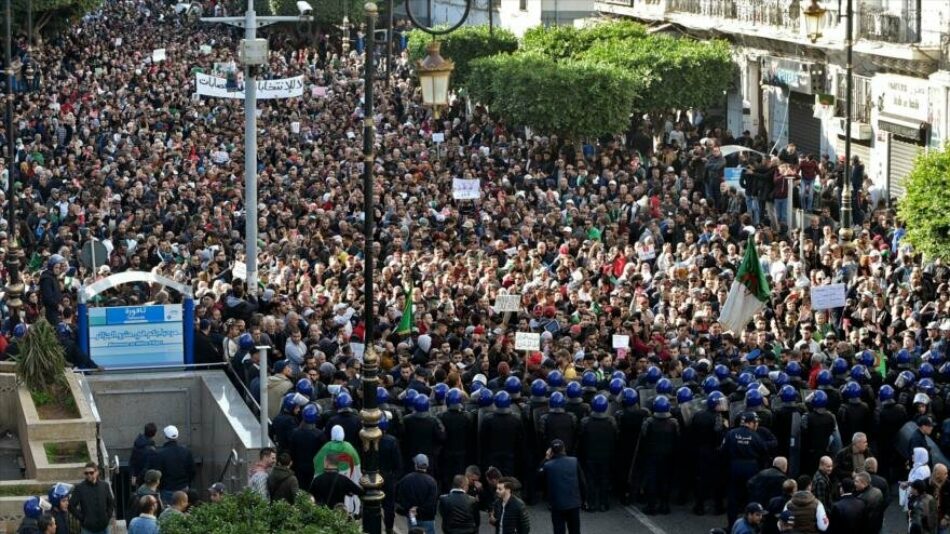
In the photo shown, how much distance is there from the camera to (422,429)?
21688 mm

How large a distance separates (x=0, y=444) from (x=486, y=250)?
10.9 m

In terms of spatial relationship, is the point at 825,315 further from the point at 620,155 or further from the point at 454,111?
the point at 454,111

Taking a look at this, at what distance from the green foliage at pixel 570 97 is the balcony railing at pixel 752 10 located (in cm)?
430

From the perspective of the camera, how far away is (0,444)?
24.0 m

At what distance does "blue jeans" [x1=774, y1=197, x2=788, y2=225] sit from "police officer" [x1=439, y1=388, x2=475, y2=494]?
16449mm

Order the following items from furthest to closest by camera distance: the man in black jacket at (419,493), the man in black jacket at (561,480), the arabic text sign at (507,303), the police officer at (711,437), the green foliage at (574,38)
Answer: the green foliage at (574,38) → the arabic text sign at (507,303) → the police officer at (711,437) → the man in black jacket at (561,480) → the man in black jacket at (419,493)

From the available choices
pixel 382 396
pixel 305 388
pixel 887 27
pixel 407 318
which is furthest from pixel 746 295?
pixel 887 27

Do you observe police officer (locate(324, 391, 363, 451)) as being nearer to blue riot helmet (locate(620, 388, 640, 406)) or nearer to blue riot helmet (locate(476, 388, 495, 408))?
blue riot helmet (locate(476, 388, 495, 408))

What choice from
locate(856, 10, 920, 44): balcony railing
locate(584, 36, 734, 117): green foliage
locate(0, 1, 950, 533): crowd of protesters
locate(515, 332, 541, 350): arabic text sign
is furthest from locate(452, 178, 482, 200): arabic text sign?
locate(515, 332, 541, 350): arabic text sign

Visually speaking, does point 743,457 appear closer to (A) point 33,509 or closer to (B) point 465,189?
(A) point 33,509

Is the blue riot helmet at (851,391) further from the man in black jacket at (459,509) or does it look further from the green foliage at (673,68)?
the green foliage at (673,68)

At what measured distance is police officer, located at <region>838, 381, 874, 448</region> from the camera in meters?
22.2

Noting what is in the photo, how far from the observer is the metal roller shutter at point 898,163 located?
42219mm

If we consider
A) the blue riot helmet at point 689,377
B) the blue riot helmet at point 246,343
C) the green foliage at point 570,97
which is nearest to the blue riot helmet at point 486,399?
the blue riot helmet at point 689,377
